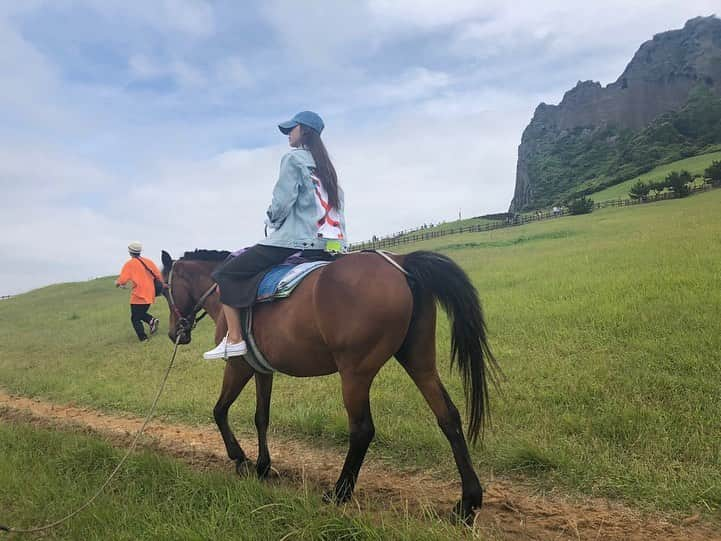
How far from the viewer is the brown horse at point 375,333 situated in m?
3.58

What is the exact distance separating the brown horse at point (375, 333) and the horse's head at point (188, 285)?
1.39m

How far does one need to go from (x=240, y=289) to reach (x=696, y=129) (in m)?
101

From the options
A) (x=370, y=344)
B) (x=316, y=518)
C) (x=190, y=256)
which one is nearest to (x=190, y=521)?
(x=316, y=518)

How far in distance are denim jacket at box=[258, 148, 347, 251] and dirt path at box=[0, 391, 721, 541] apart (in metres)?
2.03

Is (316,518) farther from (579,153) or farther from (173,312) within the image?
(579,153)

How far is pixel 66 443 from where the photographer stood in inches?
196

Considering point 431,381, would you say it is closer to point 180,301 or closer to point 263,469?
point 263,469

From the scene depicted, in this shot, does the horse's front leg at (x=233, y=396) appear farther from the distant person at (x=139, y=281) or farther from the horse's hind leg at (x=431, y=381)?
the distant person at (x=139, y=281)

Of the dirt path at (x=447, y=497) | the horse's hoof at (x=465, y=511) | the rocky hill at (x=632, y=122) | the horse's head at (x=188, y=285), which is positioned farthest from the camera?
the rocky hill at (x=632, y=122)

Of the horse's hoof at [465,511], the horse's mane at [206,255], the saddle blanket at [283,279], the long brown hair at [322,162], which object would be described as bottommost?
the horse's hoof at [465,511]

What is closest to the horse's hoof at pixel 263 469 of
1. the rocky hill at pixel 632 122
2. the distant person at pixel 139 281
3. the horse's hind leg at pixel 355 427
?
the horse's hind leg at pixel 355 427

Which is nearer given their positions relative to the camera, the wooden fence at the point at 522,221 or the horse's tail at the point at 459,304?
the horse's tail at the point at 459,304

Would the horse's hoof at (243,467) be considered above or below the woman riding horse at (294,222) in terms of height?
below

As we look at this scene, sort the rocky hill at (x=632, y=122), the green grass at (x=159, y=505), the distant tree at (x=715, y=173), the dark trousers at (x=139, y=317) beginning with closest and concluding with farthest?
1. the green grass at (x=159, y=505)
2. the dark trousers at (x=139, y=317)
3. the distant tree at (x=715, y=173)
4. the rocky hill at (x=632, y=122)
